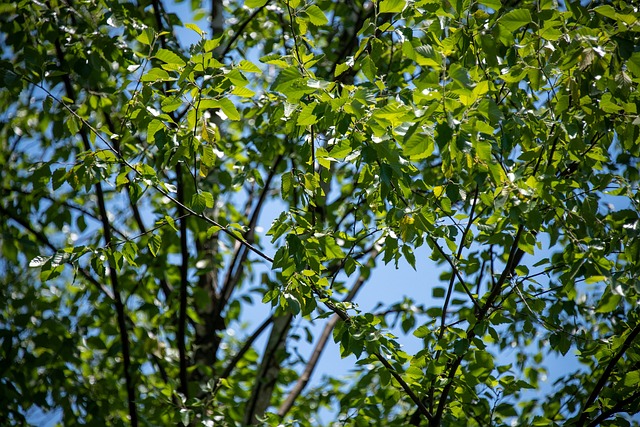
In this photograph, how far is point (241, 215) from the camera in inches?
194

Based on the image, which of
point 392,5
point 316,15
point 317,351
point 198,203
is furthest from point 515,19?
point 317,351

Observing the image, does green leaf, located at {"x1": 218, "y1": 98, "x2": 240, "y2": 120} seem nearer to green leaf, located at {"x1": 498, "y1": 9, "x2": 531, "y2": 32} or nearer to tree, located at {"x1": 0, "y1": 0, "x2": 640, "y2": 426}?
tree, located at {"x1": 0, "y1": 0, "x2": 640, "y2": 426}

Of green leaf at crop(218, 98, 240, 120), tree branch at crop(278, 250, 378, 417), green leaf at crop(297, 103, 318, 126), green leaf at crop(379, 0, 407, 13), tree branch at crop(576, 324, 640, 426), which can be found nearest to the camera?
green leaf at crop(379, 0, 407, 13)

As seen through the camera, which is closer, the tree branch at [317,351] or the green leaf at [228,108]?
the green leaf at [228,108]

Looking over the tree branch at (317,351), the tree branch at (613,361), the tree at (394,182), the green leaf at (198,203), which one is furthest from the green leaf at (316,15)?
the tree branch at (317,351)

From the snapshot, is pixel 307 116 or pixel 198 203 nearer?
pixel 307 116

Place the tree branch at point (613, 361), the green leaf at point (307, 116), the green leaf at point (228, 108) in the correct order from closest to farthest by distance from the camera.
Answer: the green leaf at point (307, 116) < the green leaf at point (228, 108) < the tree branch at point (613, 361)

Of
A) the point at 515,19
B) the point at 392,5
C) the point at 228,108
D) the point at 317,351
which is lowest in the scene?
the point at 228,108

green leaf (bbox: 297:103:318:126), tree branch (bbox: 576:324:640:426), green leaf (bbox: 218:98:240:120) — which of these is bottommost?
tree branch (bbox: 576:324:640:426)

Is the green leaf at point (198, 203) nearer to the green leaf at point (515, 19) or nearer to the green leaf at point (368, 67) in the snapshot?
the green leaf at point (368, 67)

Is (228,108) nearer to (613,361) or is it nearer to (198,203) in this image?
(198,203)

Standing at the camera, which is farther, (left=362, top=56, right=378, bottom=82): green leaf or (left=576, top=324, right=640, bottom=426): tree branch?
(left=576, top=324, right=640, bottom=426): tree branch

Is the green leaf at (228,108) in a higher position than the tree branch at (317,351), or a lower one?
lower

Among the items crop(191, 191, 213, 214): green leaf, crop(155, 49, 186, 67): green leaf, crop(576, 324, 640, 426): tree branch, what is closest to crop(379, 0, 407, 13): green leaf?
crop(155, 49, 186, 67): green leaf
